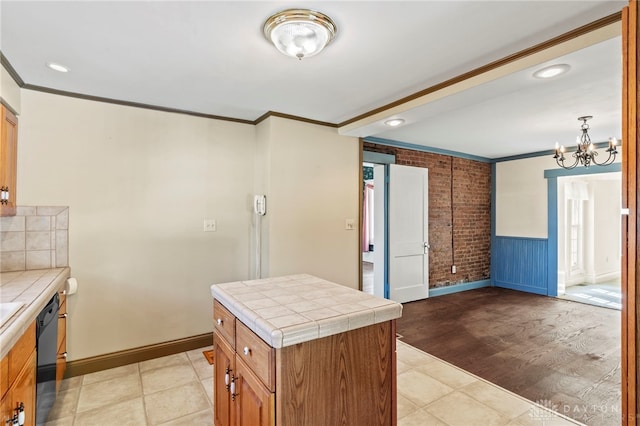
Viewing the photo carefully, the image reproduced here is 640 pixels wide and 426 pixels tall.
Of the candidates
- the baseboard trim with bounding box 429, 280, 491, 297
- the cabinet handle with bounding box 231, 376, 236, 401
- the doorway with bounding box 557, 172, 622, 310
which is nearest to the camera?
the cabinet handle with bounding box 231, 376, 236, 401

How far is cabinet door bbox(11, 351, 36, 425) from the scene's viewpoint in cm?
136

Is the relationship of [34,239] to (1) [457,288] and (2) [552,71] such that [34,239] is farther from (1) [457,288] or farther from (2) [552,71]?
(1) [457,288]

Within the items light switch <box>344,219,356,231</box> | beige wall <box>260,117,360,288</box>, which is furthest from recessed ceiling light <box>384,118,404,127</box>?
light switch <box>344,219,356,231</box>

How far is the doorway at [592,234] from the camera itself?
19.9 ft

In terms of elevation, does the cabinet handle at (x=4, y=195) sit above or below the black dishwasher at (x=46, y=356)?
above

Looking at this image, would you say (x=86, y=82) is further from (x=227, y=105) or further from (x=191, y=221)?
(x=191, y=221)

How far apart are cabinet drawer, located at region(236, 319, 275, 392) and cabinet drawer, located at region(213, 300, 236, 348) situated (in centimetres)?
7

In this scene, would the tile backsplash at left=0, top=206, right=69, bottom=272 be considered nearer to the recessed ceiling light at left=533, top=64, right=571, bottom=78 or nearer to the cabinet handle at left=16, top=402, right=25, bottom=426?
the cabinet handle at left=16, top=402, right=25, bottom=426

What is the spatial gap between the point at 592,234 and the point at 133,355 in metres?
8.09

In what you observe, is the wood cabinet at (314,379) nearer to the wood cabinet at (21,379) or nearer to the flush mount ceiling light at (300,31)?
the wood cabinet at (21,379)

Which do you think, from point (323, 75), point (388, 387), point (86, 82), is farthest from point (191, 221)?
point (388, 387)

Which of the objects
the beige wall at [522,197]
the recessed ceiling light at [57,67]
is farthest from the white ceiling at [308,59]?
the beige wall at [522,197]

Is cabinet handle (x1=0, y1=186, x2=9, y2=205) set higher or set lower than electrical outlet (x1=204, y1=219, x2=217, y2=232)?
higher

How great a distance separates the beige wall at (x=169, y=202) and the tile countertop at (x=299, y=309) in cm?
144
